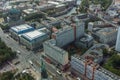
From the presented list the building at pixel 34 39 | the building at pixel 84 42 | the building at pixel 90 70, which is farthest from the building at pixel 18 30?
the building at pixel 90 70

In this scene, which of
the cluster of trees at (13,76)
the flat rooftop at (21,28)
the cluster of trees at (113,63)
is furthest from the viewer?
the flat rooftop at (21,28)

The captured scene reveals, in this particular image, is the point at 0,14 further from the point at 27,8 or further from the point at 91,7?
the point at 91,7

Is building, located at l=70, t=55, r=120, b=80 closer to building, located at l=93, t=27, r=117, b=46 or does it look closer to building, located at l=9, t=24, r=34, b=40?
building, located at l=93, t=27, r=117, b=46

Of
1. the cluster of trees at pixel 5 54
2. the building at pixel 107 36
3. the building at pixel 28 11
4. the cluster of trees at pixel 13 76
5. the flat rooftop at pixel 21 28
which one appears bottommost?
the cluster of trees at pixel 13 76

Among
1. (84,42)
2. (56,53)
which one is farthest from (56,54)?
(84,42)

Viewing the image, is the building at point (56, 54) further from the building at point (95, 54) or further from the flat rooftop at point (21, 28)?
the flat rooftop at point (21, 28)

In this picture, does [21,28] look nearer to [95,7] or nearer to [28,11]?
[28,11]
